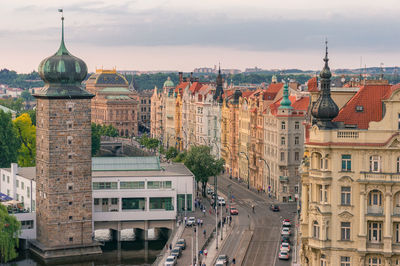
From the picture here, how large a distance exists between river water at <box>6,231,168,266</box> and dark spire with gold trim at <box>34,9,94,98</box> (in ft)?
80.5

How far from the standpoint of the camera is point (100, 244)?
139500mm

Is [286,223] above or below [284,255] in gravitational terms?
above

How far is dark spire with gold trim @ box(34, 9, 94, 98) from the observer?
450 feet

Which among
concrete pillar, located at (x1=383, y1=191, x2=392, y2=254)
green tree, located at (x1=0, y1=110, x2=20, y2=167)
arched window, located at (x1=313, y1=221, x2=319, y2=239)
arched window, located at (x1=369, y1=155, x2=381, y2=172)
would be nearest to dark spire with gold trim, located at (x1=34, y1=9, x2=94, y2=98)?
green tree, located at (x1=0, y1=110, x2=20, y2=167)

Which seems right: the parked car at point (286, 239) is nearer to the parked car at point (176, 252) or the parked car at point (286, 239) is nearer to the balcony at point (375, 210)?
the parked car at point (176, 252)

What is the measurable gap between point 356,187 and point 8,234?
62.7m

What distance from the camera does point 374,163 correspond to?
80688 millimetres

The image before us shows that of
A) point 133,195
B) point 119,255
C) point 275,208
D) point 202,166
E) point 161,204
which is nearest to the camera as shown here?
point 119,255

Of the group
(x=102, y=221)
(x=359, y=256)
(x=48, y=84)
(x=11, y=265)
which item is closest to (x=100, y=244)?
(x=102, y=221)

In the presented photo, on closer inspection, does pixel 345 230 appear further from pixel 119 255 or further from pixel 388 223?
pixel 119 255

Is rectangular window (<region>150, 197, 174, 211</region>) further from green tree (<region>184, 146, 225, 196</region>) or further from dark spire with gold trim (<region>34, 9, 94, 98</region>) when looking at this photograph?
green tree (<region>184, 146, 225, 196</region>)

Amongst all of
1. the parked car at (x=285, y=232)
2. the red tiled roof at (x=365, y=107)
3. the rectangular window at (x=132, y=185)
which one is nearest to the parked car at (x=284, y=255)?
the parked car at (x=285, y=232)

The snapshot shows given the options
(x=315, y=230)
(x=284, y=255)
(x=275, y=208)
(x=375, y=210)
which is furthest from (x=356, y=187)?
(x=275, y=208)

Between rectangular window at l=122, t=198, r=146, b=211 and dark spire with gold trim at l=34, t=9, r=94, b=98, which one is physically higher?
dark spire with gold trim at l=34, t=9, r=94, b=98
